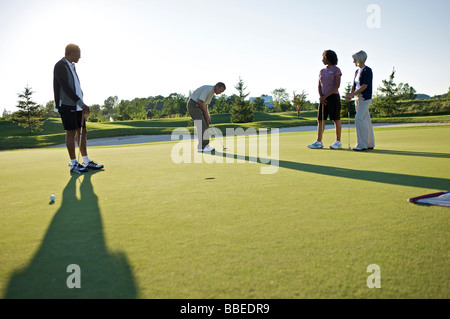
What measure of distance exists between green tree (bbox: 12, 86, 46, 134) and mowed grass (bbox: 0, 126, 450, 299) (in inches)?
1683

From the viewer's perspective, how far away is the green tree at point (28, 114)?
40.1m

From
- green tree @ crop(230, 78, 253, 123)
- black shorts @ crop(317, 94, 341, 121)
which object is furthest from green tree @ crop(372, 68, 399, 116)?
black shorts @ crop(317, 94, 341, 121)

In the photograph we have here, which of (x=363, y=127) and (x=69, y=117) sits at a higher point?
(x=69, y=117)

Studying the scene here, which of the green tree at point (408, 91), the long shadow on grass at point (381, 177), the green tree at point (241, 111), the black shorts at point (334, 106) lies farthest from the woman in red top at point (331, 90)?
the green tree at point (408, 91)

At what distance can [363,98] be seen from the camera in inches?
300

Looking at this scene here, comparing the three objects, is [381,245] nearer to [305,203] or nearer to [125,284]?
[305,203]

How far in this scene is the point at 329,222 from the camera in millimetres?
2285

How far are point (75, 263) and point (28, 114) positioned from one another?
46.4 meters

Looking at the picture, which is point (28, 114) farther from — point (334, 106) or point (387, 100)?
point (387, 100)

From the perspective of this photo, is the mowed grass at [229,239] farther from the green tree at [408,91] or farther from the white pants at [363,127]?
the green tree at [408,91]

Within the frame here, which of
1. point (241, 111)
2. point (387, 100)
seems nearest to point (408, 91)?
point (387, 100)
